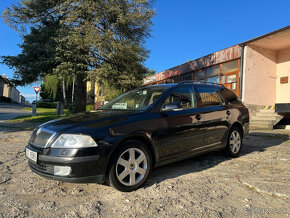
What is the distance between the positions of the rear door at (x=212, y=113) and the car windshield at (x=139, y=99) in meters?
0.88

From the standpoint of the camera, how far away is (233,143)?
196 inches

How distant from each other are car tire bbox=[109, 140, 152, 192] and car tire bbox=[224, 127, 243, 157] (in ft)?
7.76

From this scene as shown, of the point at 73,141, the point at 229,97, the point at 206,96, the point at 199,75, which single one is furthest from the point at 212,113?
the point at 199,75

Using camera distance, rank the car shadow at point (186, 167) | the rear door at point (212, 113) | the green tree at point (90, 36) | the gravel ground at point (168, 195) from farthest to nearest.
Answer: the green tree at point (90, 36) → the rear door at point (212, 113) → the car shadow at point (186, 167) → the gravel ground at point (168, 195)

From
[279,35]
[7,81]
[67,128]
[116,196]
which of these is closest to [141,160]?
[116,196]

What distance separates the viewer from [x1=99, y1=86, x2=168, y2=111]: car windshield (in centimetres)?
377

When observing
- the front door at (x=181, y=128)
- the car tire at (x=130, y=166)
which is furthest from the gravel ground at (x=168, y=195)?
the front door at (x=181, y=128)

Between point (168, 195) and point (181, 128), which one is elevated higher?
point (181, 128)

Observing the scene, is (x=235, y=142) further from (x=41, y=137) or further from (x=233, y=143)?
(x=41, y=137)

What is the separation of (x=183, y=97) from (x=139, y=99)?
0.81 meters

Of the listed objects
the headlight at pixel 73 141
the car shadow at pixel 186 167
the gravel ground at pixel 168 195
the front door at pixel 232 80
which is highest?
the front door at pixel 232 80

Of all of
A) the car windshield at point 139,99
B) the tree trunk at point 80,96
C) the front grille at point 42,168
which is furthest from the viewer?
the tree trunk at point 80,96

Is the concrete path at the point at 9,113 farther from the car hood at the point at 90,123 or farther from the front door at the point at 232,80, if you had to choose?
the front door at the point at 232,80

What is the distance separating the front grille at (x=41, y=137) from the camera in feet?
9.53
